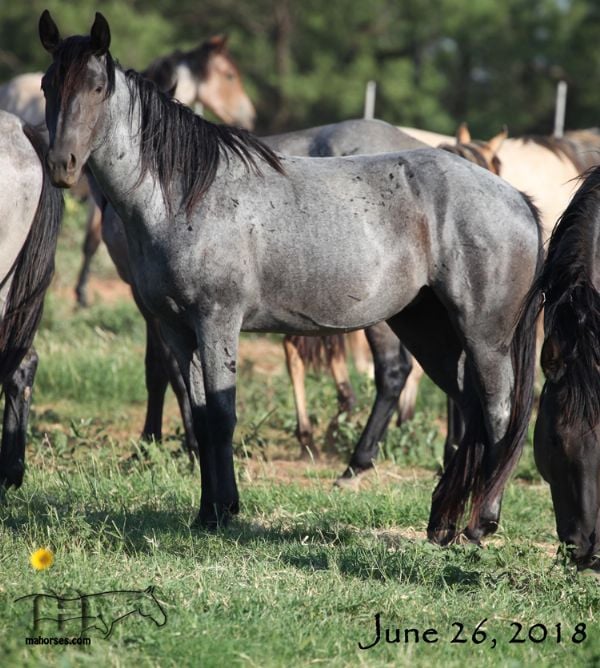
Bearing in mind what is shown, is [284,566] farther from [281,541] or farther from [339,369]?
[339,369]

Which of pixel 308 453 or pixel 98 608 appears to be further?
pixel 308 453

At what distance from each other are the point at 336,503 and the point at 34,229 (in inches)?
76.4

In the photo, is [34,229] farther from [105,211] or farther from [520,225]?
[520,225]

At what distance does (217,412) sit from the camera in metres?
4.91

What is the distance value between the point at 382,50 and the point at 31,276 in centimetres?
1719

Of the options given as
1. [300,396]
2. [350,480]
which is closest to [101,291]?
[300,396]

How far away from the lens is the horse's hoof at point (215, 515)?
4.93 meters

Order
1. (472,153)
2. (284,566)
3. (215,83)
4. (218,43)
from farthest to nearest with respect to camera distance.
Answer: (215,83) < (218,43) < (472,153) < (284,566)

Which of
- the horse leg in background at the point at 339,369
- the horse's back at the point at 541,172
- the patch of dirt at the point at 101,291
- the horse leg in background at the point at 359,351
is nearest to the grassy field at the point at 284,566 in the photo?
the horse leg in background at the point at 339,369

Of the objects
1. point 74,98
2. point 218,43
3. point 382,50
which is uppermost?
point 382,50

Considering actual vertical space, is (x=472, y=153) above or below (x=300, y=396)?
above

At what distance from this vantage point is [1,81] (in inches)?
827

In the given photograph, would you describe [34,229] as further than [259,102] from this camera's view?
No

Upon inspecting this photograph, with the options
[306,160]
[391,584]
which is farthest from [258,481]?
[391,584]
